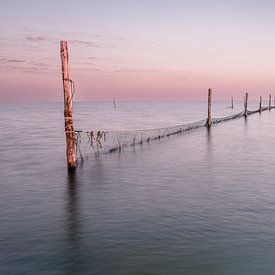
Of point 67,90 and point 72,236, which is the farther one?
point 67,90

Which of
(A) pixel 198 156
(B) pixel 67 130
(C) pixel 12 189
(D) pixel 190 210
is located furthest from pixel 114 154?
(D) pixel 190 210

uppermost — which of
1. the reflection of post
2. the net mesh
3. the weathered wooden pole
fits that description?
the weathered wooden pole

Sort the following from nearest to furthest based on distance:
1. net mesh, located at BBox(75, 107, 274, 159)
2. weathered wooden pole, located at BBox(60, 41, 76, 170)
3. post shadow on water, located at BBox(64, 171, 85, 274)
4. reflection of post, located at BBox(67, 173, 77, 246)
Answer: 1. post shadow on water, located at BBox(64, 171, 85, 274)
2. reflection of post, located at BBox(67, 173, 77, 246)
3. weathered wooden pole, located at BBox(60, 41, 76, 170)
4. net mesh, located at BBox(75, 107, 274, 159)

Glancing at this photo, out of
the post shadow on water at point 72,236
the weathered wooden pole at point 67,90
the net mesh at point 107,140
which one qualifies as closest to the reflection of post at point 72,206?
the post shadow on water at point 72,236

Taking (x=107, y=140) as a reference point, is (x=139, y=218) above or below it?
above

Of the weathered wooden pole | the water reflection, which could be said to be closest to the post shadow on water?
the water reflection

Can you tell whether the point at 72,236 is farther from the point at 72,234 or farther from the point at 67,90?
the point at 67,90

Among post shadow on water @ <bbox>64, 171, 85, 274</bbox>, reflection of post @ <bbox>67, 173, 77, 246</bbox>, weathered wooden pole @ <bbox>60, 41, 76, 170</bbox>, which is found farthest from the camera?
weathered wooden pole @ <bbox>60, 41, 76, 170</bbox>

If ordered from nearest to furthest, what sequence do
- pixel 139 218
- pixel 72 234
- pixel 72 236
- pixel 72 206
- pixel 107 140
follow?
1. pixel 72 236
2. pixel 72 234
3. pixel 139 218
4. pixel 72 206
5. pixel 107 140

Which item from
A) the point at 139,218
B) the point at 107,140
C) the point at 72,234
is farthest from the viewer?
the point at 107,140

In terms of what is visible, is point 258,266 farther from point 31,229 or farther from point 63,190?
point 63,190

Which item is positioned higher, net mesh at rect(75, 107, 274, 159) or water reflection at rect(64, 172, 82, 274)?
water reflection at rect(64, 172, 82, 274)

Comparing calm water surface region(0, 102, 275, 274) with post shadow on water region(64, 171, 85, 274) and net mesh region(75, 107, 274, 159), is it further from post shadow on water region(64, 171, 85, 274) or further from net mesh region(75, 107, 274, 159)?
net mesh region(75, 107, 274, 159)

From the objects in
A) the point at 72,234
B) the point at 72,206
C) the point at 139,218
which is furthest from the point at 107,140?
the point at 72,234
